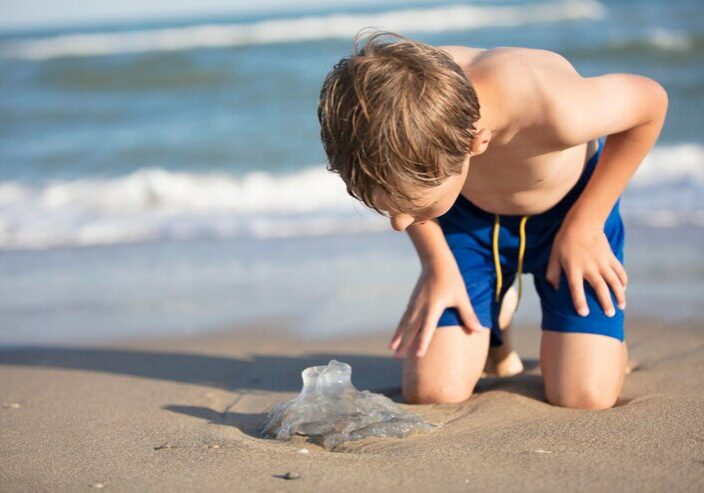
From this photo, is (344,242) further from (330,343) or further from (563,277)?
(563,277)

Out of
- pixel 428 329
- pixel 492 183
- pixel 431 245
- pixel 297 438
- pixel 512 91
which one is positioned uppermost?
pixel 512 91

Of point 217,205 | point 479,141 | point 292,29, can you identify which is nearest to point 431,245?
point 479,141

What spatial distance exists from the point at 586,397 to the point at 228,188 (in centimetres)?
533

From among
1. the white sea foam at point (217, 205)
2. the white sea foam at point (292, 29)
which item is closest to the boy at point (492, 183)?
the white sea foam at point (217, 205)

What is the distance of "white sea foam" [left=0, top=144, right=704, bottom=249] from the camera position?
6.26 m

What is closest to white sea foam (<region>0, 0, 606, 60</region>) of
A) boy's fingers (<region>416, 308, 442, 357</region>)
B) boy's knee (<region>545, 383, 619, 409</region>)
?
boy's fingers (<region>416, 308, 442, 357</region>)

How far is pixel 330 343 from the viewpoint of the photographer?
13.2ft

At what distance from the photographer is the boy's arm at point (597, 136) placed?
113 inches

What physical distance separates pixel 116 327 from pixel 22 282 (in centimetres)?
116

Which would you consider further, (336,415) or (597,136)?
(597,136)

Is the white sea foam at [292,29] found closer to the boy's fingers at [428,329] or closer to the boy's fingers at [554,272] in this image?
the boy's fingers at [554,272]

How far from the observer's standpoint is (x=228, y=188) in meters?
7.94

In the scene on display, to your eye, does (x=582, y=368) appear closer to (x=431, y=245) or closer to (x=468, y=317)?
(x=468, y=317)

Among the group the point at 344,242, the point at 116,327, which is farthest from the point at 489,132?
the point at 344,242
